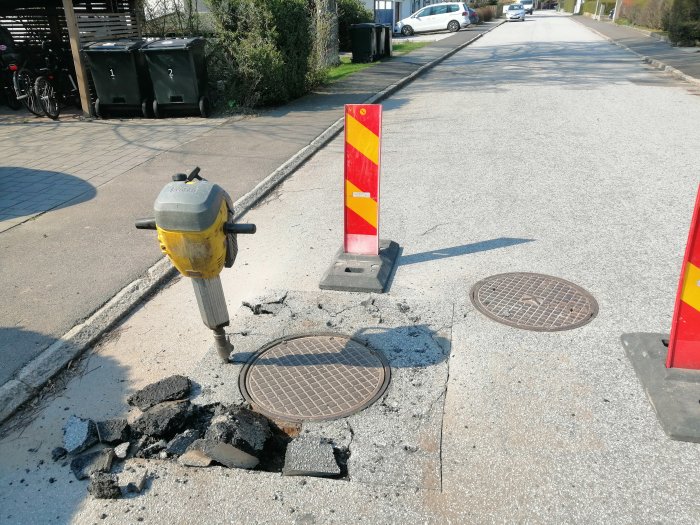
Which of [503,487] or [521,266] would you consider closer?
[503,487]

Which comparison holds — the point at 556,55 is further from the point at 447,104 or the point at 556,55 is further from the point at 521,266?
the point at 521,266

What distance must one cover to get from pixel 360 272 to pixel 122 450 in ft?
7.54

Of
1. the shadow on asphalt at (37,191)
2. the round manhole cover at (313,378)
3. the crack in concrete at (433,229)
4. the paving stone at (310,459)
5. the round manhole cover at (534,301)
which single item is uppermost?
the shadow on asphalt at (37,191)

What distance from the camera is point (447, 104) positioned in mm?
12289

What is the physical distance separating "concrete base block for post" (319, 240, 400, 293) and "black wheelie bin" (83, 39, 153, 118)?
7.59 meters

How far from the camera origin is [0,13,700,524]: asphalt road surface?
250 cm

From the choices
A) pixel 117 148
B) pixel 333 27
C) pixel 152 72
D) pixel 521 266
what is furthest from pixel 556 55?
pixel 521 266

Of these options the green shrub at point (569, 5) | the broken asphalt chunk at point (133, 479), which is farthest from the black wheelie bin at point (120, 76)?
the green shrub at point (569, 5)

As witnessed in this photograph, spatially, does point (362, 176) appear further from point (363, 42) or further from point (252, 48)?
point (363, 42)

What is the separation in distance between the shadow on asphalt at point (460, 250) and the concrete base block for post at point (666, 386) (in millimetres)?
1679

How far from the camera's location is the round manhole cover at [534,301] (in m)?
3.85

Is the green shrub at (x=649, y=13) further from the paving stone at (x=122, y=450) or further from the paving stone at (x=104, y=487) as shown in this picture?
the paving stone at (x=104, y=487)

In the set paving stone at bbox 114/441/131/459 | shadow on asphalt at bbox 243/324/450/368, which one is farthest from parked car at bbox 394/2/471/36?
paving stone at bbox 114/441/131/459

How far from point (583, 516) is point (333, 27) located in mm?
16722
